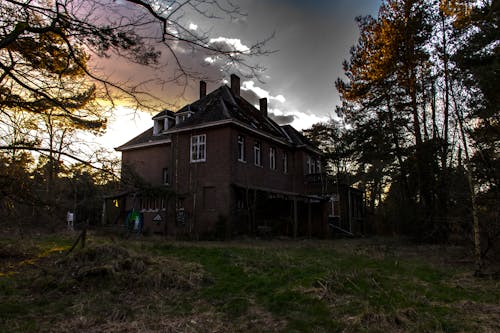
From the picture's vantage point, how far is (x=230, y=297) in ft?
18.7

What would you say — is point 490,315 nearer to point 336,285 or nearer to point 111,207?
point 336,285

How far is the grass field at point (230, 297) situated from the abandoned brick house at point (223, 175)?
10.5 m

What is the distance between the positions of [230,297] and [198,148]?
15630mm

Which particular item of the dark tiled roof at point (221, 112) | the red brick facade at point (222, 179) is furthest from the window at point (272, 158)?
the dark tiled roof at point (221, 112)

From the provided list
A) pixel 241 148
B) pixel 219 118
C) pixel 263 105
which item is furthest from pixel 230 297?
pixel 263 105

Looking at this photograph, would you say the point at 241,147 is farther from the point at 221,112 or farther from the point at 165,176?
the point at 165,176

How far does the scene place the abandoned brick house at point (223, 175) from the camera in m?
19.3

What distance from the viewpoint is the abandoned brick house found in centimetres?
1928

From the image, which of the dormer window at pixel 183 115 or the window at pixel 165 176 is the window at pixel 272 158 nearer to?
the dormer window at pixel 183 115

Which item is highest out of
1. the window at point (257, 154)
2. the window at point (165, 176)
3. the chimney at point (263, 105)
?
the chimney at point (263, 105)

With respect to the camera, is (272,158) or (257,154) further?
(272,158)

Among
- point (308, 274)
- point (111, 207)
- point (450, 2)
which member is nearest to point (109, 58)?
point (308, 274)

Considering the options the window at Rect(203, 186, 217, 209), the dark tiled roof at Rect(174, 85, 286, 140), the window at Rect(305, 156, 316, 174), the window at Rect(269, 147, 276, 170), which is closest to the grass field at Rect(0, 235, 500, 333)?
the window at Rect(203, 186, 217, 209)

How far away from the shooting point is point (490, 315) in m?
4.52
